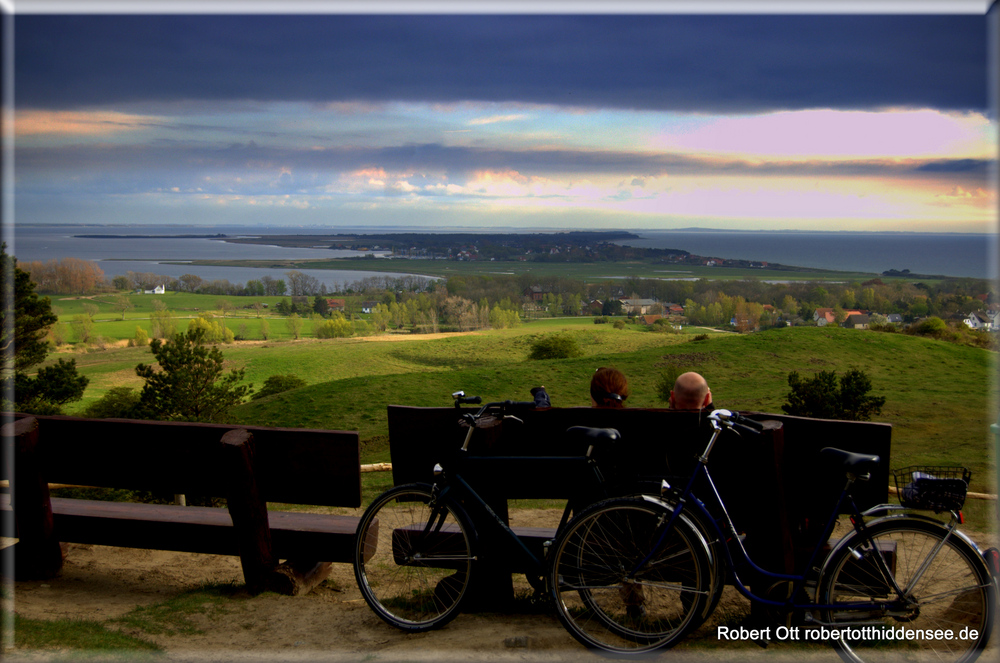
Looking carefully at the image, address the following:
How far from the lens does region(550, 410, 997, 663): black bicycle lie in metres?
2.34

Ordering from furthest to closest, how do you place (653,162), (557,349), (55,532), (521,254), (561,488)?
1. (521,254)
2. (653,162)
3. (557,349)
4. (55,532)
5. (561,488)

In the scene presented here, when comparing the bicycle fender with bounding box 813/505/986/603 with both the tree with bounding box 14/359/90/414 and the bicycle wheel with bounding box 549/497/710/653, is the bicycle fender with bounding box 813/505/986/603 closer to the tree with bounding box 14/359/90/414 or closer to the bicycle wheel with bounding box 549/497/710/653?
the bicycle wheel with bounding box 549/497/710/653

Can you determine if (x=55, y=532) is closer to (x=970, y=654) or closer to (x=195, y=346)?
(x=970, y=654)

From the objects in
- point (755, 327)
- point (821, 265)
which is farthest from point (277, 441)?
point (821, 265)

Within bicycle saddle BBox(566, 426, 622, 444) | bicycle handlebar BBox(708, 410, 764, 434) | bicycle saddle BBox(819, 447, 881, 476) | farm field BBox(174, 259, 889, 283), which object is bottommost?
bicycle saddle BBox(819, 447, 881, 476)

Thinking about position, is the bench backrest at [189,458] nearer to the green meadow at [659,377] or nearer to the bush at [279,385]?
the green meadow at [659,377]

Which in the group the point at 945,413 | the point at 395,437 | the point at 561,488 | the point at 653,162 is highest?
the point at 653,162

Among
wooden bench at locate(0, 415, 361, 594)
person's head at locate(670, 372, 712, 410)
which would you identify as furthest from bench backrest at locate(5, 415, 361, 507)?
person's head at locate(670, 372, 712, 410)

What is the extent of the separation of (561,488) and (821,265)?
95887 mm

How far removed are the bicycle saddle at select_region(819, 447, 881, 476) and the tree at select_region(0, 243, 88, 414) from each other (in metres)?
21.7

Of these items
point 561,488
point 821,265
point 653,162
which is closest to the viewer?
point 561,488

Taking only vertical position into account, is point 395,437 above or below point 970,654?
above

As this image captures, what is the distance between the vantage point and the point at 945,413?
25.3 metres

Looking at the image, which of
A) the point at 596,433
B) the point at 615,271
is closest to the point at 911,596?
the point at 596,433
